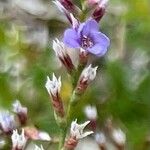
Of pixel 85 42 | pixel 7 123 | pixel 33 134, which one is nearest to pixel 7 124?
pixel 7 123

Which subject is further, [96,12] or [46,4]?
[46,4]

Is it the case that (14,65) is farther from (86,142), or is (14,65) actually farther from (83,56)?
(83,56)

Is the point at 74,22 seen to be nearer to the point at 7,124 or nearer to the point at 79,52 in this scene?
the point at 79,52

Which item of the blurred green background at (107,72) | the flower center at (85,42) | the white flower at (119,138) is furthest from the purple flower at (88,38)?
the blurred green background at (107,72)

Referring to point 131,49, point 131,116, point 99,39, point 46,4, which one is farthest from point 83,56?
point 46,4

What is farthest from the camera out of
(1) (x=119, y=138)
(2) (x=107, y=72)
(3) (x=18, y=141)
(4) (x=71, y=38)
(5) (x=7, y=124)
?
(2) (x=107, y=72)

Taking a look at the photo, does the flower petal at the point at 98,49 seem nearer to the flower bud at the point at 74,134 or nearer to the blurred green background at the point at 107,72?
the flower bud at the point at 74,134

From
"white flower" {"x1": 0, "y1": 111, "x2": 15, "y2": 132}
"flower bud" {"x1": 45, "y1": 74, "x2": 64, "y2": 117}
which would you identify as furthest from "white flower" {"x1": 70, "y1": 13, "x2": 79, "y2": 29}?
"white flower" {"x1": 0, "y1": 111, "x2": 15, "y2": 132}
